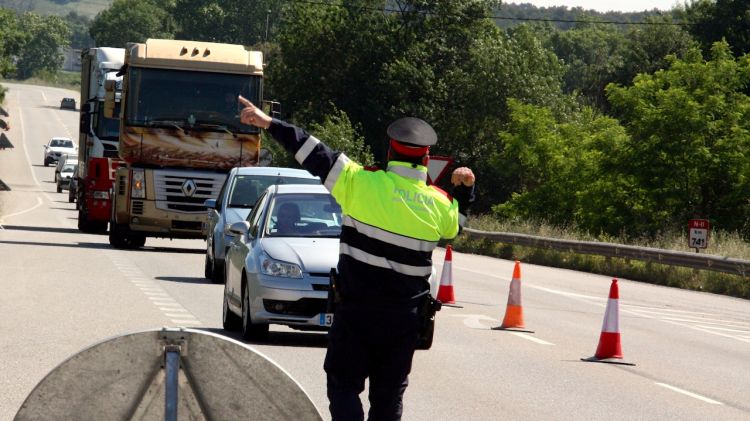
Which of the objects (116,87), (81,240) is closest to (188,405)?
(116,87)

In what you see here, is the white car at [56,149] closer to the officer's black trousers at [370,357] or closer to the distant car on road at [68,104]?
the distant car on road at [68,104]

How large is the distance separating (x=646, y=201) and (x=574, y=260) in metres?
15.3

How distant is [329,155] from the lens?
655 centimetres

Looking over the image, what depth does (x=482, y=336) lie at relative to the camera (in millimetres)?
15938

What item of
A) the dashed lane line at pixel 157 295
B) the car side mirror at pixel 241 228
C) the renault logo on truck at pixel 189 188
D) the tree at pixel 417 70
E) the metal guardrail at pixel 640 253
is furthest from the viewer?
the tree at pixel 417 70

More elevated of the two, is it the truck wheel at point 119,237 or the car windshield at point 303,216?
the car windshield at point 303,216

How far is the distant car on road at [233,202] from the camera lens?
69.3ft

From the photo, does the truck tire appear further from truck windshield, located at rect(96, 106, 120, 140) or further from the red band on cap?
the red band on cap

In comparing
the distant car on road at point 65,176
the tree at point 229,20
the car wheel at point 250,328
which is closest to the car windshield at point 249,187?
the car wheel at point 250,328

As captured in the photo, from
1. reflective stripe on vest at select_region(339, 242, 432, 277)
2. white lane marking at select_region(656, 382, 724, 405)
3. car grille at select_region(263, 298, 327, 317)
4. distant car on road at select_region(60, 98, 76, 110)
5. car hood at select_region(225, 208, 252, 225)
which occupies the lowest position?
white lane marking at select_region(656, 382, 724, 405)

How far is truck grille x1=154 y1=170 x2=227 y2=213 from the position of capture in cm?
2736

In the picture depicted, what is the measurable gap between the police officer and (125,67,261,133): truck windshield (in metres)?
20.1

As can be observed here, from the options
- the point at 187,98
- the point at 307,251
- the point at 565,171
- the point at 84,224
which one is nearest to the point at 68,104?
the point at 565,171

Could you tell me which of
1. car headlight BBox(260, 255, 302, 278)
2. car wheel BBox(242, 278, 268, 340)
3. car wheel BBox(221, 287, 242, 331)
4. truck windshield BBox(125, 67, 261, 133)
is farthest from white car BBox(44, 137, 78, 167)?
car headlight BBox(260, 255, 302, 278)
